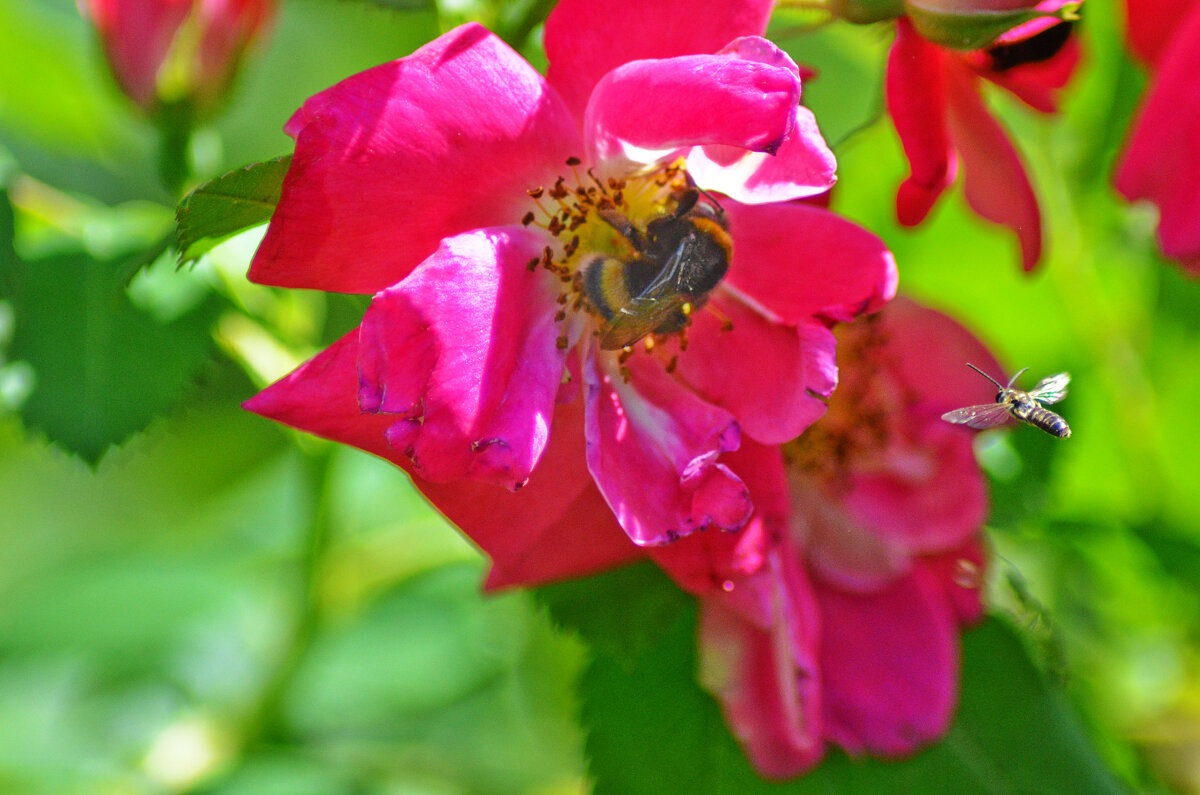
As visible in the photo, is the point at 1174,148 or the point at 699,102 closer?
the point at 699,102

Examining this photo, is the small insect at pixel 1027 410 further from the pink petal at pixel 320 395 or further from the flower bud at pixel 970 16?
the pink petal at pixel 320 395

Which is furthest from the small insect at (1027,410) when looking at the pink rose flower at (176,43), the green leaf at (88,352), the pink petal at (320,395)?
the pink rose flower at (176,43)

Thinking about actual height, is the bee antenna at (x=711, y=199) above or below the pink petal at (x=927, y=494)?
above

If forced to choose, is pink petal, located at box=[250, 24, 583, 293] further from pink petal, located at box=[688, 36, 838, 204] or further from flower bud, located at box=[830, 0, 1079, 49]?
flower bud, located at box=[830, 0, 1079, 49]

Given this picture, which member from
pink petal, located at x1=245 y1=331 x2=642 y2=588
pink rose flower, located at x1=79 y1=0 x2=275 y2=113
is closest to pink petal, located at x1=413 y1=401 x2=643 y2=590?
pink petal, located at x1=245 y1=331 x2=642 y2=588

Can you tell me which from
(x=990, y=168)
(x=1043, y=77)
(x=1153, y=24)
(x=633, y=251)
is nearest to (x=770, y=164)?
(x=633, y=251)

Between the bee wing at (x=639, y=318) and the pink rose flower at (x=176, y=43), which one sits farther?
the pink rose flower at (x=176, y=43)

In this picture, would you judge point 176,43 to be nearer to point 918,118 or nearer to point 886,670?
point 918,118

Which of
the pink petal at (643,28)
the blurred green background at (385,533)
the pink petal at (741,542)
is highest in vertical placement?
the pink petal at (643,28)
